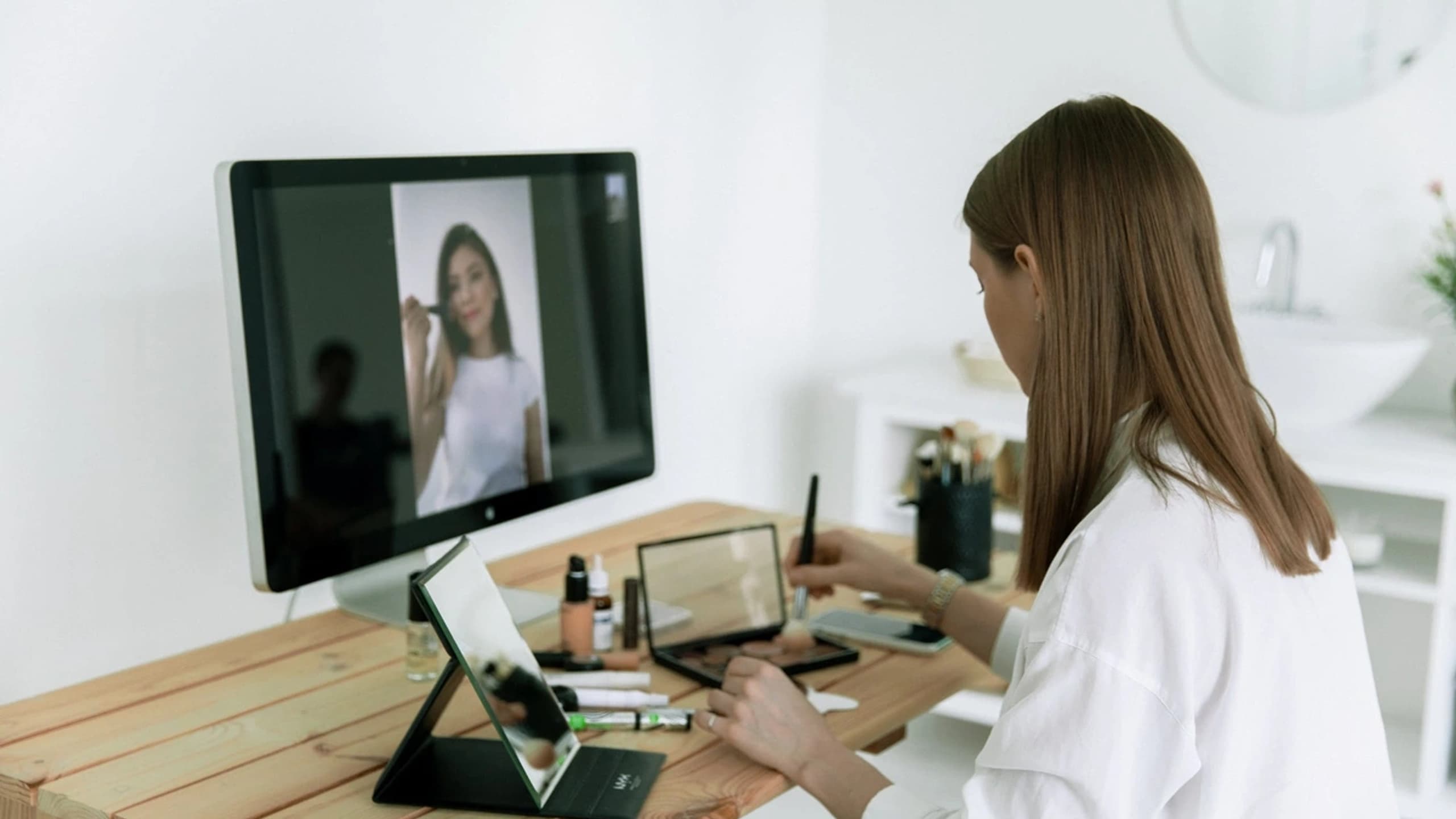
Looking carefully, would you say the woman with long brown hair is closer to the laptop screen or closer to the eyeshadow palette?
the laptop screen

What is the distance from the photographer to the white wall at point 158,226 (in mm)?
1513

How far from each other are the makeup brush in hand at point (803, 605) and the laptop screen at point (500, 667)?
338mm

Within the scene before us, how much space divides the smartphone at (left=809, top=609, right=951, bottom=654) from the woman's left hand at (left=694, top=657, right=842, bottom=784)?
0.93 ft

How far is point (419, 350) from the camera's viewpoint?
1.40 meters

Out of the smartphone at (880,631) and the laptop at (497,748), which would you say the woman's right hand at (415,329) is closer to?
the laptop at (497,748)

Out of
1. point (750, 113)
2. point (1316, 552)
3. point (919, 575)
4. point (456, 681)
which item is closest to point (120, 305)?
point (456, 681)

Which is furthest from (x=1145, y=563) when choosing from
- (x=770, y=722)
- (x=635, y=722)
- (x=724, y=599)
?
(x=724, y=599)

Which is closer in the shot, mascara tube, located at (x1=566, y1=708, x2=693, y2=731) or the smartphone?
mascara tube, located at (x1=566, y1=708, x2=693, y2=731)

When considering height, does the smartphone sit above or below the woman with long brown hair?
below

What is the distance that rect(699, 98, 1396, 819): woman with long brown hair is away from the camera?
984 millimetres

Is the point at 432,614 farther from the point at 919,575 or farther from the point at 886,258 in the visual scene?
the point at 886,258

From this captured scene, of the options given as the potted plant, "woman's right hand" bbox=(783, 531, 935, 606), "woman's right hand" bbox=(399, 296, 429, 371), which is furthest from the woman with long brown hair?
the potted plant

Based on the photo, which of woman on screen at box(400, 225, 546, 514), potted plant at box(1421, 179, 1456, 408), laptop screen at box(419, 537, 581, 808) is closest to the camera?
laptop screen at box(419, 537, 581, 808)

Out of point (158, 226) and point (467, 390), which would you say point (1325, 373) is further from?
point (158, 226)
